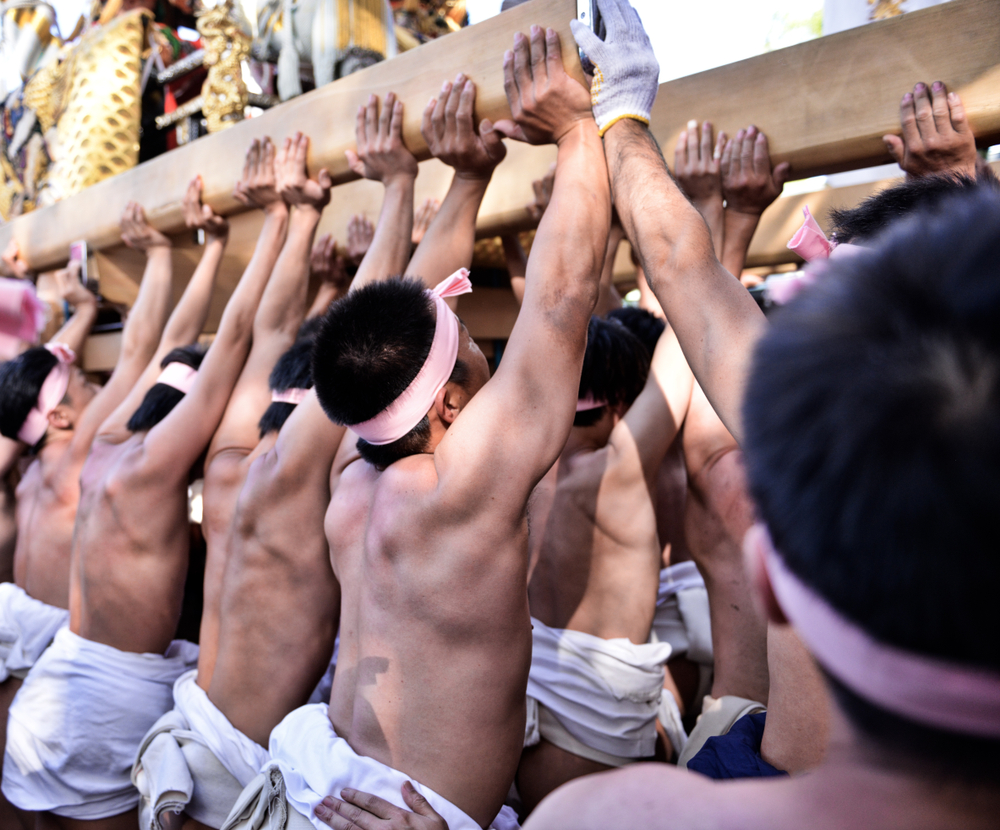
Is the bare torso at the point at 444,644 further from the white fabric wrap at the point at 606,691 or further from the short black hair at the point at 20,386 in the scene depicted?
the short black hair at the point at 20,386

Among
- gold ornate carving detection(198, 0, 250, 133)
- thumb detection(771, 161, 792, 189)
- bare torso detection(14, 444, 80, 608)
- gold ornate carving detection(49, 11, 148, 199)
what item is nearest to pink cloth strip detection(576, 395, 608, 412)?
thumb detection(771, 161, 792, 189)

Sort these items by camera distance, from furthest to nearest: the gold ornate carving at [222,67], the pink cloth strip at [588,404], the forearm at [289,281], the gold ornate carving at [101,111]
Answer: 1. the gold ornate carving at [101,111]
2. the gold ornate carving at [222,67]
3. the forearm at [289,281]
4. the pink cloth strip at [588,404]

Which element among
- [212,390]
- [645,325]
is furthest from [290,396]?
[645,325]

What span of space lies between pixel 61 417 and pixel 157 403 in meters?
0.93

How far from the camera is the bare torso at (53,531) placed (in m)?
3.07

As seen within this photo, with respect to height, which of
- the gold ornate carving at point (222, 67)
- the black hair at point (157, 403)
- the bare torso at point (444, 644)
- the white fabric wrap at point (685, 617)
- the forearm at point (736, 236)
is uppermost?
the gold ornate carving at point (222, 67)

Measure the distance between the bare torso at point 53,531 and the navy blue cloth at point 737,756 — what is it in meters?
2.72

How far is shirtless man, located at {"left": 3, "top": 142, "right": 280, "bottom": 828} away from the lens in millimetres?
2420

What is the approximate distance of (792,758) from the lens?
115 cm

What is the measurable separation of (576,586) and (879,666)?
1.54 meters

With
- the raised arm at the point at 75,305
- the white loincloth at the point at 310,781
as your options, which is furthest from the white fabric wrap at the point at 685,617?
the raised arm at the point at 75,305

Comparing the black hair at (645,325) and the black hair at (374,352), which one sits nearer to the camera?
the black hair at (374,352)

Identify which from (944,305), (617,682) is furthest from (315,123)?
(944,305)

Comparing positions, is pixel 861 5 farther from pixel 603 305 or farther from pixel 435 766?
pixel 435 766
